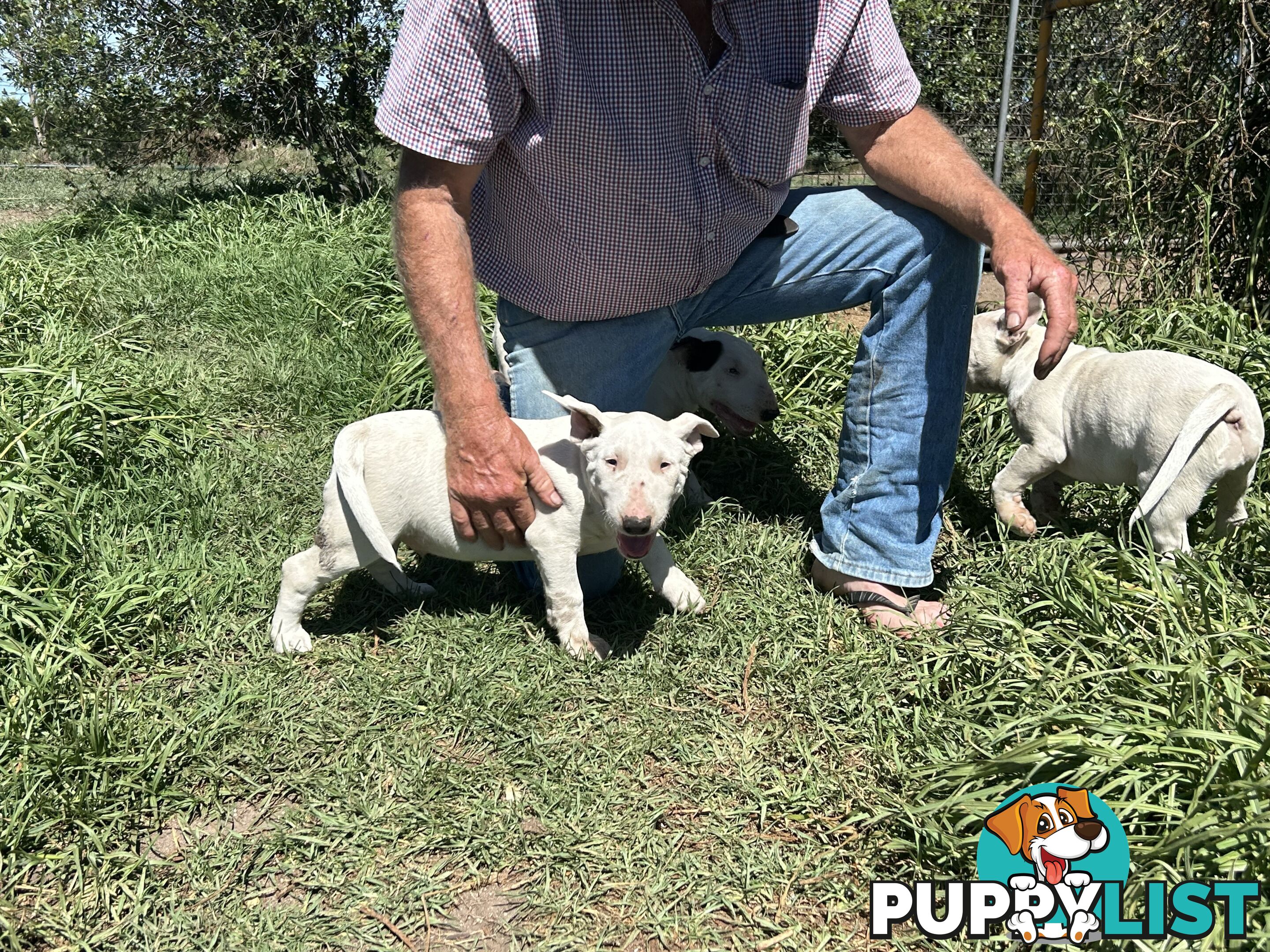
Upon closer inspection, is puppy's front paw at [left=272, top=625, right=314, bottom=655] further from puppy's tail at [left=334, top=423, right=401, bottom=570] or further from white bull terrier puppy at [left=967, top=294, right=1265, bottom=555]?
white bull terrier puppy at [left=967, top=294, right=1265, bottom=555]

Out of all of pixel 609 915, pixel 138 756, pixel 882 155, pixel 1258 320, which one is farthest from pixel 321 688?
pixel 1258 320

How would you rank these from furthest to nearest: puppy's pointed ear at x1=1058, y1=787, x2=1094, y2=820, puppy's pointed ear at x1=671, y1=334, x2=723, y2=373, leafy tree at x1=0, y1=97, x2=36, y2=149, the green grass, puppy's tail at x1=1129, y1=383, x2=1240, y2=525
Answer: leafy tree at x1=0, y1=97, x2=36, y2=149 < puppy's pointed ear at x1=671, y1=334, x2=723, y2=373 < puppy's tail at x1=1129, y1=383, x2=1240, y2=525 < the green grass < puppy's pointed ear at x1=1058, y1=787, x2=1094, y2=820

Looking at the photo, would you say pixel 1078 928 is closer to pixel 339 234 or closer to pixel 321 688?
pixel 321 688

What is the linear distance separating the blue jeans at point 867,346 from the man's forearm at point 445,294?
0.59m

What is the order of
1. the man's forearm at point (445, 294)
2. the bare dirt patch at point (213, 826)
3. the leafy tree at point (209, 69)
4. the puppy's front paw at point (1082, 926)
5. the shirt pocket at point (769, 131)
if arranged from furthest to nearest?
the leafy tree at point (209, 69) < the shirt pocket at point (769, 131) < the man's forearm at point (445, 294) < the bare dirt patch at point (213, 826) < the puppy's front paw at point (1082, 926)

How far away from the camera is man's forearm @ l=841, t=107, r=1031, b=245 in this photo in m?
3.00

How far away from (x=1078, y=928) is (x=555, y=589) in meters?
1.72

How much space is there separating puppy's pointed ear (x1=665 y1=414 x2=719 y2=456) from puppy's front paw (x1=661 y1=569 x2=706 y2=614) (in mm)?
544

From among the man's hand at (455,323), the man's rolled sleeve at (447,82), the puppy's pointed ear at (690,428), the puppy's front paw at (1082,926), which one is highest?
A: the man's rolled sleeve at (447,82)

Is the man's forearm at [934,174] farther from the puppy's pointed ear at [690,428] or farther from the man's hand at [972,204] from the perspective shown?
the puppy's pointed ear at [690,428]

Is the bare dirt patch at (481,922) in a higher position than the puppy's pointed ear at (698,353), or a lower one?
lower

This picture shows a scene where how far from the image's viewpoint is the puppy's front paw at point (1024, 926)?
2142mm

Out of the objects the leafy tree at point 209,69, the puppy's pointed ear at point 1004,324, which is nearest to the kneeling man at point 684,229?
the puppy's pointed ear at point 1004,324

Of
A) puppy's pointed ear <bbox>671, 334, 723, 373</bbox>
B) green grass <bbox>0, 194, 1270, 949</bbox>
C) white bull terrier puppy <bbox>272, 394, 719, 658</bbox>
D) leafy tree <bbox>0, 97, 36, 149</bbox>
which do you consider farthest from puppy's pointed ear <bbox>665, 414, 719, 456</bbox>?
leafy tree <bbox>0, 97, 36, 149</bbox>
